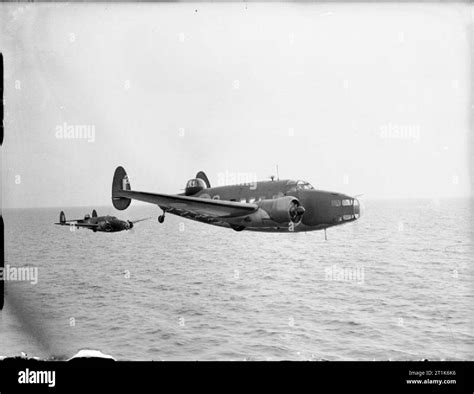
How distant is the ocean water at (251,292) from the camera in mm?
4312

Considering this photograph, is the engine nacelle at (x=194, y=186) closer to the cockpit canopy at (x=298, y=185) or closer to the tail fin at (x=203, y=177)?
the tail fin at (x=203, y=177)

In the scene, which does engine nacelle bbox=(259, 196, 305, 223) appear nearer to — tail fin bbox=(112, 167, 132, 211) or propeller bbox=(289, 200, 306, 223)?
propeller bbox=(289, 200, 306, 223)

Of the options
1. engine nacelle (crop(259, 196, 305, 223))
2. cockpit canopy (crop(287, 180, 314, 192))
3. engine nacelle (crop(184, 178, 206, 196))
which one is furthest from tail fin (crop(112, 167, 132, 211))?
cockpit canopy (crop(287, 180, 314, 192))

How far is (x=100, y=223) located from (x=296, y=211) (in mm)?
1635

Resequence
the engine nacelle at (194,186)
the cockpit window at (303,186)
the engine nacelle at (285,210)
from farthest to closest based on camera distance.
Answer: the engine nacelle at (194,186)
the cockpit window at (303,186)
the engine nacelle at (285,210)

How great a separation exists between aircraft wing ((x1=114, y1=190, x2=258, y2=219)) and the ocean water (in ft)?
0.43

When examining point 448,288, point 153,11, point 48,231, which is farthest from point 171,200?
point 448,288

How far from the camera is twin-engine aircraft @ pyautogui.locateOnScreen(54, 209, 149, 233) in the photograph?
4.48 meters

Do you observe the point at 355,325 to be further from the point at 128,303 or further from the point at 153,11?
the point at 153,11

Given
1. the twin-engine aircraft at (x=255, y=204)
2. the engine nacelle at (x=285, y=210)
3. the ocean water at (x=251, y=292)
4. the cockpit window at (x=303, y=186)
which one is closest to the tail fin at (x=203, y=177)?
the twin-engine aircraft at (x=255, y=204)

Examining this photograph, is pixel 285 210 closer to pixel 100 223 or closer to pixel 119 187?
pixel 119 187

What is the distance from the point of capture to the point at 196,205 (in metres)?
4.28

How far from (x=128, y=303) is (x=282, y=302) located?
1267 mm

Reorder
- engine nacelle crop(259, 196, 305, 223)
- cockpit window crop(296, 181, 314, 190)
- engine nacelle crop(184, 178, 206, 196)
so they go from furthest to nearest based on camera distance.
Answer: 1. engine nacelle crop(184, 178, 206, 196)
2. cockpit window crop(296, 181, 314, 190)
3. engine nacelle crop(259, 196, 305, 223)
